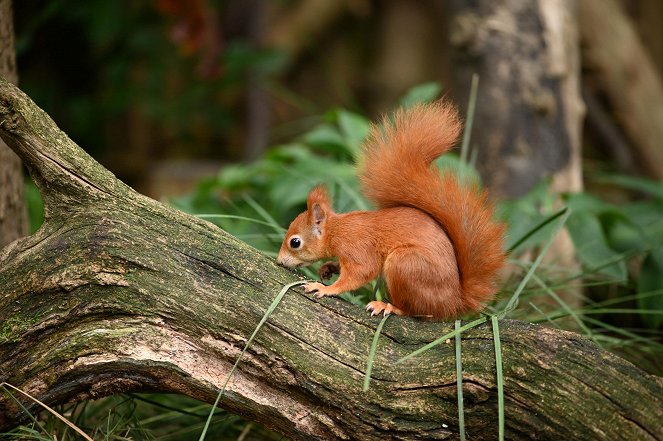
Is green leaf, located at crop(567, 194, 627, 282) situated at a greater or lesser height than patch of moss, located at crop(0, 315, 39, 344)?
greater

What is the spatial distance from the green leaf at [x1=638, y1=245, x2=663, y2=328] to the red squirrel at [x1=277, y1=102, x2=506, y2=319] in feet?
A: 2.98

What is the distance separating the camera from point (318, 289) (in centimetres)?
178

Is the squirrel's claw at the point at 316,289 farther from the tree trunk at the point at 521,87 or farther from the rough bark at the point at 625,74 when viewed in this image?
the rough bark at the point at 625,74

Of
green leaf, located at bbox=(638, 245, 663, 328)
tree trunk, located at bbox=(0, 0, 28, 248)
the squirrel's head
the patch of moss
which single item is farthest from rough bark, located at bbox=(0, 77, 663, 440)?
green leaf, located at bbox=(638, 245, 663, 328)

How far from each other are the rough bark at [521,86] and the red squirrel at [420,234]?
63.0 inches

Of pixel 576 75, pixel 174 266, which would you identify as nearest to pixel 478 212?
pixel 174 266

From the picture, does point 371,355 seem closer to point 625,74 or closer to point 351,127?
point 351,127

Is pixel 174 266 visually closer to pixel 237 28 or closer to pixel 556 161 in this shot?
pixel 556 161

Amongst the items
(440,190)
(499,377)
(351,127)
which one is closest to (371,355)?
(499,377)

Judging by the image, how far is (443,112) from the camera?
1.88 meters

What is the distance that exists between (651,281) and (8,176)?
2127 millimetres

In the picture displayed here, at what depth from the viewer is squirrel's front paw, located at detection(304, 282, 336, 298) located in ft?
5.79

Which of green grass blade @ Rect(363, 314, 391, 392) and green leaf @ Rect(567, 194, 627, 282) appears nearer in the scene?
green grass blade @ Rect(363, 314, 391, 392)

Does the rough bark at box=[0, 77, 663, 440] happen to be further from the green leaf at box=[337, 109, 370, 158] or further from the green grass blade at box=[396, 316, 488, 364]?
the green leaf at box=[337, 109, 370, 158]
